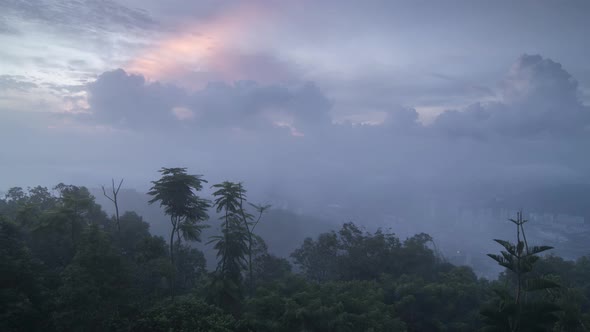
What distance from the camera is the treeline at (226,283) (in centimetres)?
1261

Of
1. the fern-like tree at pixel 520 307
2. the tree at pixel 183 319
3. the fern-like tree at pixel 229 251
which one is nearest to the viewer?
the fern-like tree at pixel 520 307

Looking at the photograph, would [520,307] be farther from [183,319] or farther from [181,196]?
[181,196]

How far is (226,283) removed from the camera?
19.3m

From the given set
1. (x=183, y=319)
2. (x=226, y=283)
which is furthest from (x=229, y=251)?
(x=183, y=319)

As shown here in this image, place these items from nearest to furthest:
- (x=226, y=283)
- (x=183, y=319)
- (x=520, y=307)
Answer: (x=520, y=307) < (x=183, y=319) < (x=226, y=283)

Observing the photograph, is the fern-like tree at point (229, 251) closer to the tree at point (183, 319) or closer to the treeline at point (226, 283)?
the treeline at point (226, 283)

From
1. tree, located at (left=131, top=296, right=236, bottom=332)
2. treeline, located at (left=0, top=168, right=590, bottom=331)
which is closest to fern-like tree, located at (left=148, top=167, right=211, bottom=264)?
treeline, located at (left=0, top=168, right=590, bottom=331)

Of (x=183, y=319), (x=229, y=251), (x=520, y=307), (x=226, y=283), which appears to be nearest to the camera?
(x=520, y=307)

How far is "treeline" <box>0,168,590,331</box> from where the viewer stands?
12609 mm

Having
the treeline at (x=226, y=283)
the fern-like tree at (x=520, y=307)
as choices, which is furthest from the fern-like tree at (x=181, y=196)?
the fern-like tree at (x=520, y=307)

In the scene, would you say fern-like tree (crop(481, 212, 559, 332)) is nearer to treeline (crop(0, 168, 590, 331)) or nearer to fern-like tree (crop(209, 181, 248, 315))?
treeline (crop(0, 168, 590, 331))

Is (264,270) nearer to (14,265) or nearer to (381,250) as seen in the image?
(381,250)

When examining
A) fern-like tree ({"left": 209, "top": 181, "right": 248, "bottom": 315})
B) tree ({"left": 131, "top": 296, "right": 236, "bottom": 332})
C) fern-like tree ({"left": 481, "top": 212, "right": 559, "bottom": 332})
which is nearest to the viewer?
fern-like tree ({"left": 481, "top": 212, "right": 559, "bottom": 332})

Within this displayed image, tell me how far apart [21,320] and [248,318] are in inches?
341
